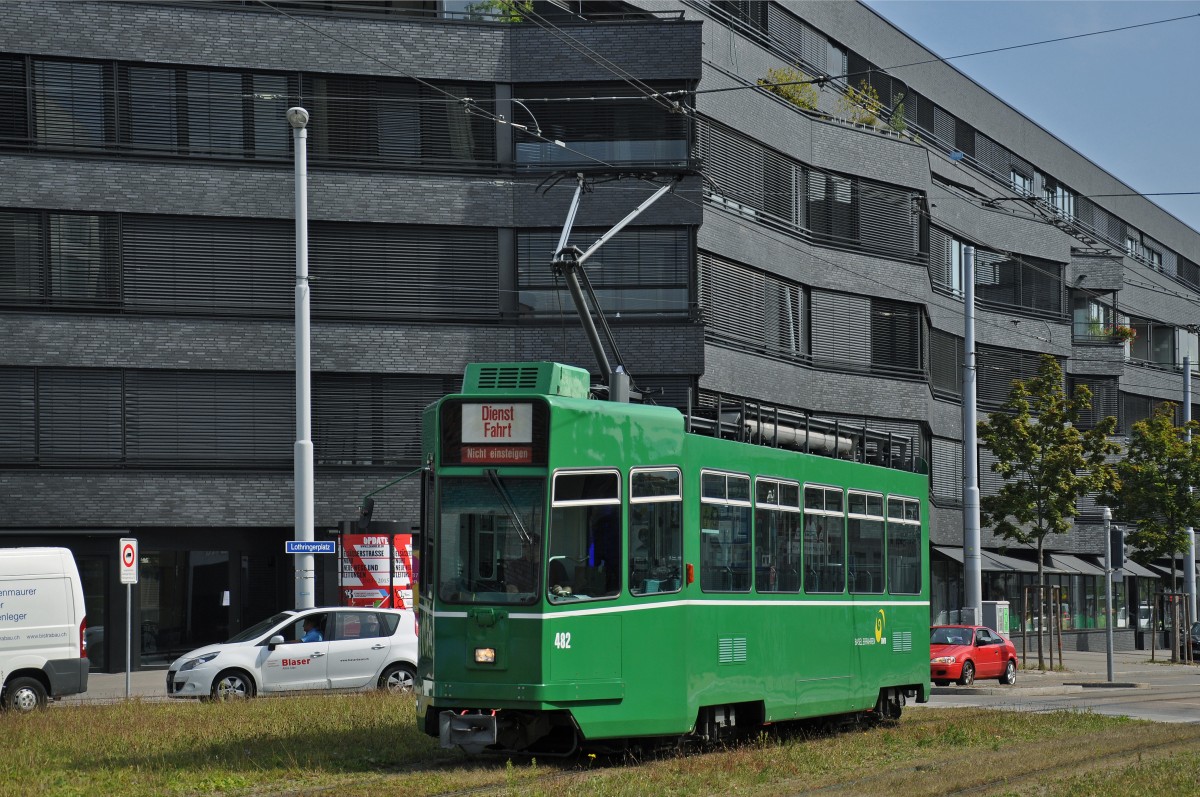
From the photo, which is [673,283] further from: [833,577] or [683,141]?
[833,577]

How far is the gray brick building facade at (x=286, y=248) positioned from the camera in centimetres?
3266

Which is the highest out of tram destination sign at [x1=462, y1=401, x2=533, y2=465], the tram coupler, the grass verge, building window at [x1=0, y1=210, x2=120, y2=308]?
building window at [x1=0, y1=210, x2=120, y2=308]

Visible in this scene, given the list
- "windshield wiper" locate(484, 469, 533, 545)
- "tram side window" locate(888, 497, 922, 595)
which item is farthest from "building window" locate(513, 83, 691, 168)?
"windshield wiper" locate(484, 469, 533, 545)

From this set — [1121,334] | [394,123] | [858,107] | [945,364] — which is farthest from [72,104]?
[1121,334]

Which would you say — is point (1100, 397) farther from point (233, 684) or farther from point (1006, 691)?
point (233, 684)

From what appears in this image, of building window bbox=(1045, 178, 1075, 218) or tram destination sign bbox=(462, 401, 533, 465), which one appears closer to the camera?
tram destination sign bbox=(462, 401, 533, 465)

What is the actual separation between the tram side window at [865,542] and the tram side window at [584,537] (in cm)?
473

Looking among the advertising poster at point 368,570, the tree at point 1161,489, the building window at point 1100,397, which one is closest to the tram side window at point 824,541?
the advertising poster at point 368,570

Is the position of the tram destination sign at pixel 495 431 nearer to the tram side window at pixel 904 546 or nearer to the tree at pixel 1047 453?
the tram side window at pixel 904 546

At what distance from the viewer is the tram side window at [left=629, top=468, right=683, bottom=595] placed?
13.6m

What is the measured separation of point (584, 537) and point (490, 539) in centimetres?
77

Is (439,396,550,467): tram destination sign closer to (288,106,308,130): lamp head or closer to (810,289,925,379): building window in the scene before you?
(288,106,308,130): lamp head

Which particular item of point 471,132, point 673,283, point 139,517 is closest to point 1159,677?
point 673,283

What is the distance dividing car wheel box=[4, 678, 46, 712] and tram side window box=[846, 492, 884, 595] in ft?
36.6
